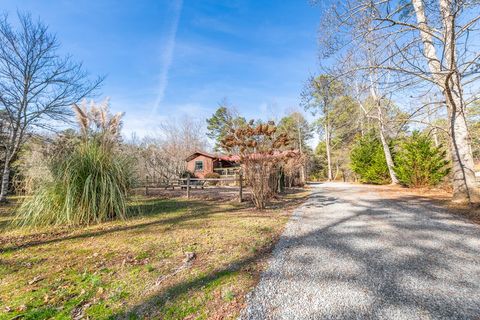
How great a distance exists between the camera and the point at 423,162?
8.94 m

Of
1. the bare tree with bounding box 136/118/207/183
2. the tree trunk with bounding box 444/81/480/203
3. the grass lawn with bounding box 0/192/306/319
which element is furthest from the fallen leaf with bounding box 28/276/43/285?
the bare tree with bounding box 136/118/207/183

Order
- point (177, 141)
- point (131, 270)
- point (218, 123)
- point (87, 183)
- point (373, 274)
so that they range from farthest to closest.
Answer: point (218, 123) → point (177, 141) → point (87, 183) → point (131, 270) → point (373, 274)

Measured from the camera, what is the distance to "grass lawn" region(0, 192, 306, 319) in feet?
5.73

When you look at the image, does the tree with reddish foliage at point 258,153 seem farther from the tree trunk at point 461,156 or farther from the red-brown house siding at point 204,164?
the red-brown house siding at point 204,164

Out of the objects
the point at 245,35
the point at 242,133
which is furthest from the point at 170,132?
the point at 242,133

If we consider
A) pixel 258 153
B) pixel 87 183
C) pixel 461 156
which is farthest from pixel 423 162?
pixel 87 183

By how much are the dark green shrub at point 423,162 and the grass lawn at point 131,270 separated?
8500mm

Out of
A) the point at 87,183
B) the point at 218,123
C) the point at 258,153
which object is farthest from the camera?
the point at 218,123

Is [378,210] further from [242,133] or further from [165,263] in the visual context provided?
[165,263]

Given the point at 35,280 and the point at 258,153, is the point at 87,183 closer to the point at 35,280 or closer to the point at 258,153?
the point at 35,280

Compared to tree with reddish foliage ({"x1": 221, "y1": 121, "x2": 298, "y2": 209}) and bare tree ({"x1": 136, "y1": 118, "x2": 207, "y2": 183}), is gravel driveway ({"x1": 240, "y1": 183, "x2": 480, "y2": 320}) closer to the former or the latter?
tree with reddish foliage ({"x1": 221, "y1": 121, "x2": 298, "y2": 209})

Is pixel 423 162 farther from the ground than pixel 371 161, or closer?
closer

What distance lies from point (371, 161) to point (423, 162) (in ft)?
18.8

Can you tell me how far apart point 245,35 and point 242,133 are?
23.2 ft
